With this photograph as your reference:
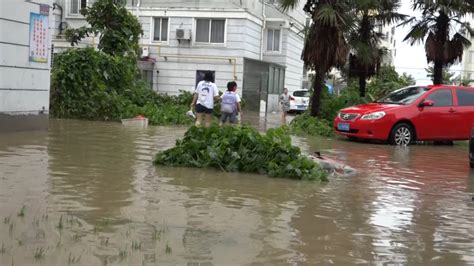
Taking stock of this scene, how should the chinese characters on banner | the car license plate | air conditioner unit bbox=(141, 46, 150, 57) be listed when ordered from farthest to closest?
air conditioner unit bbox=(141, 46, 150, 57)
the car license plate
the chinese characters on banner

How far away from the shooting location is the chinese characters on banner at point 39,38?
11.9 metres

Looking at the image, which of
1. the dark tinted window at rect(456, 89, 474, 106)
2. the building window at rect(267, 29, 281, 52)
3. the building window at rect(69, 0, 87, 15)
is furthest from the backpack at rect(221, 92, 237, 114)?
the building window at rect(267, 29, 281, 52)

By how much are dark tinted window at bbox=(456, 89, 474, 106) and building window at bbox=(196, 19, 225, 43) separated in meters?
14.8

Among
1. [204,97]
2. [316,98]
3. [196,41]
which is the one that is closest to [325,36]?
[316,98]

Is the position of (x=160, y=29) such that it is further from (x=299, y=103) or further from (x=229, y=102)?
(x=229, y=102)

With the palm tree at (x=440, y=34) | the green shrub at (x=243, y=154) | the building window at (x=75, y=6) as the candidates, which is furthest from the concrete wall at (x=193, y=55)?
the green shrub at (x=243, y=154)

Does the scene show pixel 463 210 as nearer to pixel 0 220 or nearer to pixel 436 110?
pixel 0 220

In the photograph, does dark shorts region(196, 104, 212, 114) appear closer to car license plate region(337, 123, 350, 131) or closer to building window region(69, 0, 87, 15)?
car license plate region(337, 123, 350, 131)

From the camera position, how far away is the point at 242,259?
174 inches

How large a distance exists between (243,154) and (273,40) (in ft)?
85.0

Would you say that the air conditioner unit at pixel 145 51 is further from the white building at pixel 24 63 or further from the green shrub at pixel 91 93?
the white building at pixel 24 63

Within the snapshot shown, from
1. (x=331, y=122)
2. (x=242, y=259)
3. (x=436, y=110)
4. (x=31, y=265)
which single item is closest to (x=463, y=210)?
(x=242, y=259)

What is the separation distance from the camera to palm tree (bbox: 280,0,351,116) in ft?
55.7

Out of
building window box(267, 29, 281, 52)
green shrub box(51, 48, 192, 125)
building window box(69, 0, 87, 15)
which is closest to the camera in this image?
green shrub box(51, 48, 192, 125)
